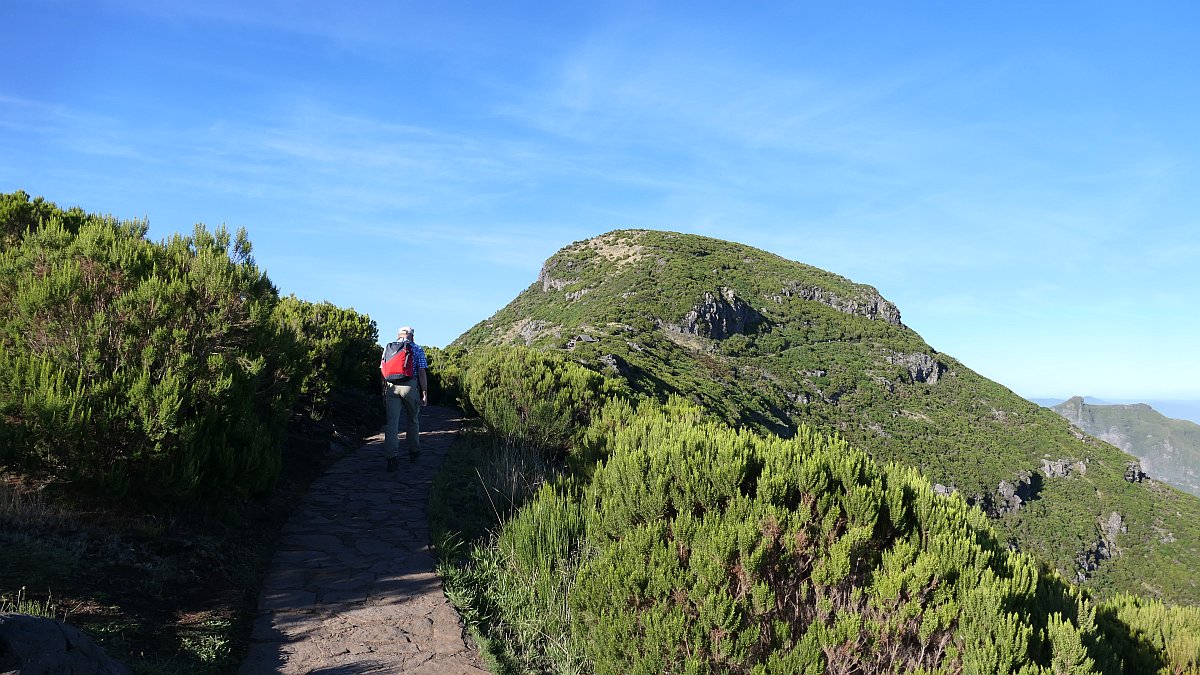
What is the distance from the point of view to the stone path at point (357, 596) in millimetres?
4043

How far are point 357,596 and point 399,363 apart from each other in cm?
406

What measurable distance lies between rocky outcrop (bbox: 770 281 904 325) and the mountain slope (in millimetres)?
179

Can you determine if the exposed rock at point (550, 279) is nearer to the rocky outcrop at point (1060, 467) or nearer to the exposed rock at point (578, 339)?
the exposed rock at point (578, 339)

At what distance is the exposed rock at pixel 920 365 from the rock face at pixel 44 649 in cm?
7693

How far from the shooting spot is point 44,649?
2.71m

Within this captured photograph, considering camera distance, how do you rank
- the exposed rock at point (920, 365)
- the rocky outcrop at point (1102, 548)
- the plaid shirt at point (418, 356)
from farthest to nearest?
the exposed rock at point (920, 365) → the rocky outcrop at point (1102, 548) → the plaid shirt at point (418, 356)

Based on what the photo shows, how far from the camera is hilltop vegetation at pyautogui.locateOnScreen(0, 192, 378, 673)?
4148mm

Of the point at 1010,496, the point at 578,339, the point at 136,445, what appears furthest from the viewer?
the point at 1010,496

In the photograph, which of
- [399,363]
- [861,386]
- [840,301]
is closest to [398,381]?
[399,363]

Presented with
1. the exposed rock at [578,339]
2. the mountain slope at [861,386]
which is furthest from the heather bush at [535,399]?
the mountain slope at [861,386]

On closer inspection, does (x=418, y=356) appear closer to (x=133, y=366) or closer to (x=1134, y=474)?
(x=133, y=366)

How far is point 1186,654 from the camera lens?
4457 mm

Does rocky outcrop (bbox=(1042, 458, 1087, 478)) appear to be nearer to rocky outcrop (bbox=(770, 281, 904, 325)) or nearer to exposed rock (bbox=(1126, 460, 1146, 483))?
exposed rock (bbox=(1126, 460, 1146, 483))

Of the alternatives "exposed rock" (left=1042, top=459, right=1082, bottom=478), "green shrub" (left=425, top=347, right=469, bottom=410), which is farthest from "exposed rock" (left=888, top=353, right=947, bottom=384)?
"green shrub" (left=425, top=347, right=469, bottom=410)
